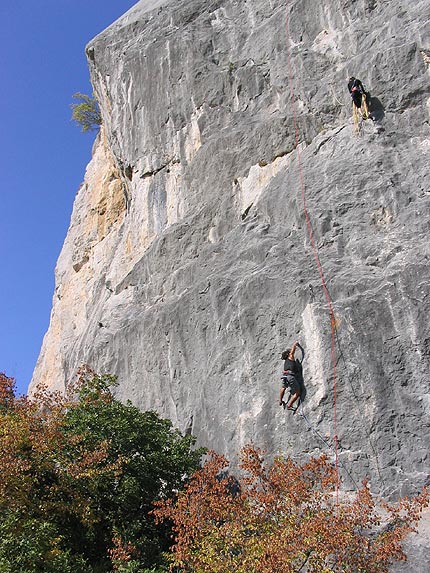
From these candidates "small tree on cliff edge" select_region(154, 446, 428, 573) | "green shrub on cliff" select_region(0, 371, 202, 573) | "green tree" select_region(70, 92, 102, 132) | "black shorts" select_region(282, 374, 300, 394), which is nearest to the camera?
"small tree on cliff edge" select_region(154, 446, 428, 573)

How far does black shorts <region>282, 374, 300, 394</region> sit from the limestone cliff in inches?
8.8

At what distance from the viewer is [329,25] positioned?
64.1 ft

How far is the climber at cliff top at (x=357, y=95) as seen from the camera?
16.6 metres

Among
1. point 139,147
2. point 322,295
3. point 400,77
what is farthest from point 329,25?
point 322,295

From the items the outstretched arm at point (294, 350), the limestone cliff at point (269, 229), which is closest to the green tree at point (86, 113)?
the limestone cliff at point (269, 229)

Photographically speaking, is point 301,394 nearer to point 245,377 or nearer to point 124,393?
point 245,377

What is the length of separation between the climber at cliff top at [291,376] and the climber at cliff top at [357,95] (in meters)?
6.52

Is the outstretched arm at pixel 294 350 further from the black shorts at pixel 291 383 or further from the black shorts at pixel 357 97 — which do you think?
the black shorts at pixel 357 97

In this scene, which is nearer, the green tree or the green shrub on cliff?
the green shrub on cliff

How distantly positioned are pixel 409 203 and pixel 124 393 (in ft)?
28.5

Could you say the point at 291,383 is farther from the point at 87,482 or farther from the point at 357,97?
the point at 357,97

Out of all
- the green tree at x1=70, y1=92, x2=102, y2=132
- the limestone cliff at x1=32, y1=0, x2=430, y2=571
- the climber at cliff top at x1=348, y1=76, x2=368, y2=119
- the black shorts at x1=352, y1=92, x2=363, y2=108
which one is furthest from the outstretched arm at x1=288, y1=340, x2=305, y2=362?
the green tree at x1=70, y1=92, x2=102, y2=132

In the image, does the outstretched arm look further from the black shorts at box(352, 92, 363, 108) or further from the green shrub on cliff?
the black shorts at box(352, 92, 363, 108)

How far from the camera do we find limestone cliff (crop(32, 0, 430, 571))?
43.4 feet
